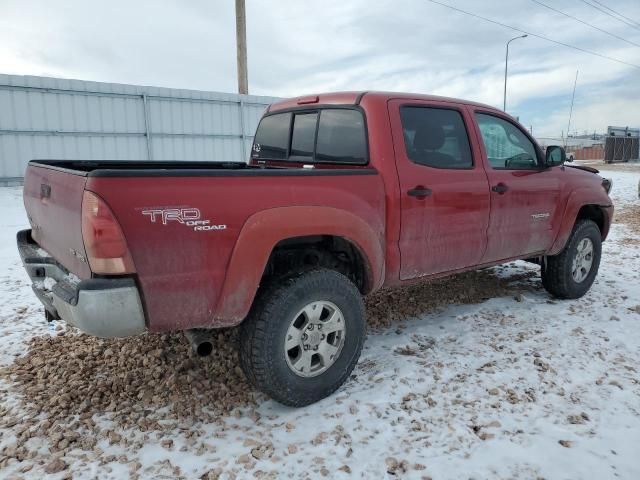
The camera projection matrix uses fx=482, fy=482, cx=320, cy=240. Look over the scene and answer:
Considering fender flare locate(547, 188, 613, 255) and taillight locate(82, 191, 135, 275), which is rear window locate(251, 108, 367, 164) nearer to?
taillight locate(82, 191, 135, 275)

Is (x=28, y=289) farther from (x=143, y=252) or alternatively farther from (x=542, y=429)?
(x=542, y=429)

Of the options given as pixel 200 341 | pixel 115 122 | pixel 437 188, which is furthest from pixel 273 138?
pixel 115 122

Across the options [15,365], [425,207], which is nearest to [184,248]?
[425,207]

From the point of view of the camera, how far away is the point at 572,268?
478 centimetres

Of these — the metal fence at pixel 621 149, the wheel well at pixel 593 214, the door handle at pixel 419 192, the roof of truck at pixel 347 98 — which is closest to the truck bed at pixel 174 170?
the door handle at pixel 419 192

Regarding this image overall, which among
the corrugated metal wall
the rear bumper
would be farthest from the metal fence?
the rear bumper

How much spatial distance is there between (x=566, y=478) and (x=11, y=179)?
13.6m

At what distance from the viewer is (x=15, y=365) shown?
339 centimetres

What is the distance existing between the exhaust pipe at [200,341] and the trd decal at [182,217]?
694 mm

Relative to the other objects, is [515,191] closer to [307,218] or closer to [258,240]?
[307,218]

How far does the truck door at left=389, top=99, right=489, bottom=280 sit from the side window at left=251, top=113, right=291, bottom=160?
1.02 metres

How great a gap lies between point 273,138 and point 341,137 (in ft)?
2.92

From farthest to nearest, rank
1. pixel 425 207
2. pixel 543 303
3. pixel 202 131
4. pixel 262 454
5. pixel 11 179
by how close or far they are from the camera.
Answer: pixel 202 131
pixel 11 179
pixel 543 303
pixel 425 207
pixel 262 454

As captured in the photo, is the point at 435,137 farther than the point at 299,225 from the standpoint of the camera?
Yes
